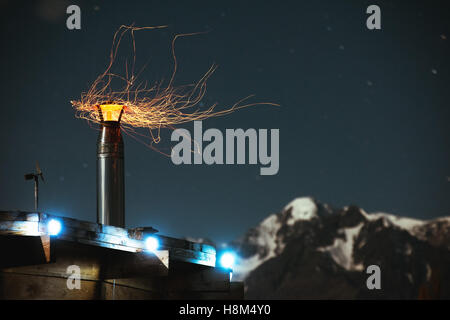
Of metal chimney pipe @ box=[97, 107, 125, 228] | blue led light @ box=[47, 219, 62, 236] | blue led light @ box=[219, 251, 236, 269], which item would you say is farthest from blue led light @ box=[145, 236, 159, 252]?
blue led light @ box=[219, 251, 236, 269]

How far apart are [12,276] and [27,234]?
219 centimetres

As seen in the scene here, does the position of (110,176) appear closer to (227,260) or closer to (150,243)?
(227,260)

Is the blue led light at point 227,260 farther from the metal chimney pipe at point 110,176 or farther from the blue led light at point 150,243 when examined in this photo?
the blue led light at point 150,243

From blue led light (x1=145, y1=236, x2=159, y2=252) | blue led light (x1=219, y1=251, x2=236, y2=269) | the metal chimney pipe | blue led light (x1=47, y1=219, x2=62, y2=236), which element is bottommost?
blue led light (x1=219, y1=251, x2=236, y2=269)

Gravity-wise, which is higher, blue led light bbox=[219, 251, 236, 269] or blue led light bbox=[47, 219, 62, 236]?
blue led light bbox=[47, 219, 62, 236]

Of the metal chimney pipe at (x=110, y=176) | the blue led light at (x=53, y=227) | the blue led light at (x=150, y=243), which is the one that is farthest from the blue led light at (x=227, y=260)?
the blue led light at (x=53, y=227)

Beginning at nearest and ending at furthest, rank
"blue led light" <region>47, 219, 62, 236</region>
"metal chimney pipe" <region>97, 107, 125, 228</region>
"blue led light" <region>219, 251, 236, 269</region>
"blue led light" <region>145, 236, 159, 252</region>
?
"blue led light" <region>47, 219, 62, 236</region> < "blue led light" <region>145, 236, 159, 252</region> < "blue led light" <region>219, 251, 236, 269</region> < "metal chimney pipe" <region>97, 107, 125, 228</region>

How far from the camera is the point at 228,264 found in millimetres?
25266

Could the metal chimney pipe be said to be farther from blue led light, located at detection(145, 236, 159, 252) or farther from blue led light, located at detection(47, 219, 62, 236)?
blue led light, located at detection(47, 219, 62, 236)

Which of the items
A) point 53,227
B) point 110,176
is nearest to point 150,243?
point 53,227

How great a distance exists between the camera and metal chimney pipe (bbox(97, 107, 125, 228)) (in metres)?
25.5
